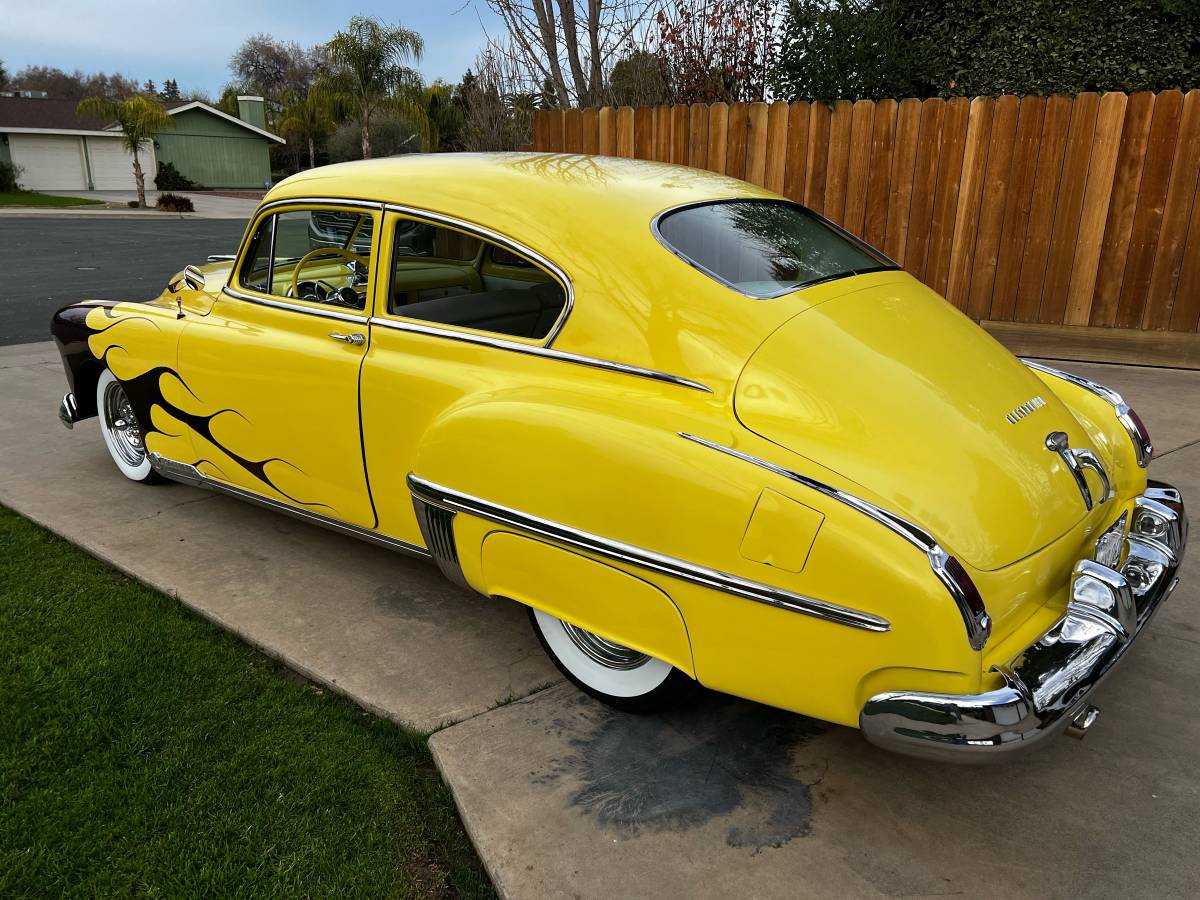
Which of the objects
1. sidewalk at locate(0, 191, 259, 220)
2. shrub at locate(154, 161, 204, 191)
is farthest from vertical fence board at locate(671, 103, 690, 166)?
shrub at locate(154, 161, 204, 191)

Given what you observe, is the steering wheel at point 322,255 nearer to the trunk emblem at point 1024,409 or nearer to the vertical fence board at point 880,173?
the trunk emblem at point 1024,409

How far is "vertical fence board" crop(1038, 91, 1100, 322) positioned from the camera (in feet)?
21.1

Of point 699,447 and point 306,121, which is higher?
point 306,121

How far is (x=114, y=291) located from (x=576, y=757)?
11.5 meters

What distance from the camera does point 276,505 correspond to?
376 cm

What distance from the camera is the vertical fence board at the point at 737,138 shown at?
7.33m

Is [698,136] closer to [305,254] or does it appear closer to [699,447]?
[305,254]

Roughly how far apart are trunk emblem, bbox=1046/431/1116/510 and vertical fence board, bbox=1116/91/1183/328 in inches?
190

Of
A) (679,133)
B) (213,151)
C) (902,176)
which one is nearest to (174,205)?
(213,151)

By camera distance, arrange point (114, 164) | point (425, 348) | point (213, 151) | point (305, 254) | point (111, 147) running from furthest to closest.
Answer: point (213, 151), point (114, 164), point (111, 147), point (305, 254), point (425, 348)

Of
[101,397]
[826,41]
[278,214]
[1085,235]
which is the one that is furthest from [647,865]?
[826,41]

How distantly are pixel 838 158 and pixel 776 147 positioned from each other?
519mm

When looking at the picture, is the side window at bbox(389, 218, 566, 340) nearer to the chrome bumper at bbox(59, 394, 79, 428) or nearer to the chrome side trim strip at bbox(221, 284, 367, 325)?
the chrome side trim strip at bbox(221, 284, 367, 325)

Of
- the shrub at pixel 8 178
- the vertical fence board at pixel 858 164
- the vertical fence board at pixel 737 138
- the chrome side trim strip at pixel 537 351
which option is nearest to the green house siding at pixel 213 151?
the shrub at pixel 8 178
